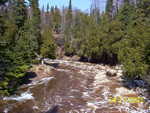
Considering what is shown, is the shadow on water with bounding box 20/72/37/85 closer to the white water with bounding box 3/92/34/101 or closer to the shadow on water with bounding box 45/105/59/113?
the white water with bounding box 3/92/34/101

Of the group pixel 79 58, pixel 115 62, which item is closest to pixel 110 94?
pixel 115 62

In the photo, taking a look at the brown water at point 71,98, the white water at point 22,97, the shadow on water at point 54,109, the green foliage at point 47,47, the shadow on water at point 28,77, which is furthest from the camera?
the green foliage at point 47,47

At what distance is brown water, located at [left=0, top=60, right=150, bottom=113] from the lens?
16391 millimetres

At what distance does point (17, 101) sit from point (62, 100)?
380 centimetres

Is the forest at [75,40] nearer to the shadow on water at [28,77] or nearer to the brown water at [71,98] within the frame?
the shadow on water at [28,77]

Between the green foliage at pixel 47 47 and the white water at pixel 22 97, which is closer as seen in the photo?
the white water at pixel 22 97

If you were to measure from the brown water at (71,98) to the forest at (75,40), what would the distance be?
147 centimetres

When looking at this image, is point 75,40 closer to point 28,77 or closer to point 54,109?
point 28,77

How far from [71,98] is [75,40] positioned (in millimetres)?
37910

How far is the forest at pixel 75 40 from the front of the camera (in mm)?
14270

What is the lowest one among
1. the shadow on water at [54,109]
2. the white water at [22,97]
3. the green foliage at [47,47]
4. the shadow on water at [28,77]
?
the shadow on water at [54,109]

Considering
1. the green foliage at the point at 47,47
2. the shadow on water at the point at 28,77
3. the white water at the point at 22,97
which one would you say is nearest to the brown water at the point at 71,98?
the white water at the point at 22,97

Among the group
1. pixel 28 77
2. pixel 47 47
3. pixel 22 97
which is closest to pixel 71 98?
pixel 22 97

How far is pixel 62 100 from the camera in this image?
1869 centimetres
